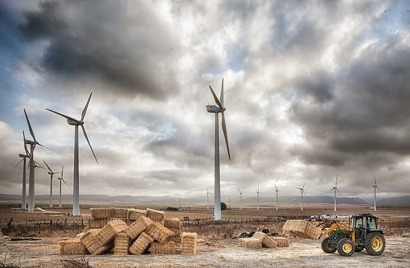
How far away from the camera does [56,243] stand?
3142cm

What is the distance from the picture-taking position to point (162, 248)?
2539 centimetres

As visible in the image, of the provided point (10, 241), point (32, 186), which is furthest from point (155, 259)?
point (32, 186)

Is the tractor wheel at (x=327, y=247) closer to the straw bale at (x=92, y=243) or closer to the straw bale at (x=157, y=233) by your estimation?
the straw bale at (x=157, y=233)

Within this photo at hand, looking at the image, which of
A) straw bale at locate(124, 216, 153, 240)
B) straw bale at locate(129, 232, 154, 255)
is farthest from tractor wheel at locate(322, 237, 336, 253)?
straw bale at locate(124, 216, 153, 240)

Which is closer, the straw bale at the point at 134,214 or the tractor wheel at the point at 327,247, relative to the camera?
the tractor wheel at the point at 327,247

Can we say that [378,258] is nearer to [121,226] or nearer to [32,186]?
[121,226]

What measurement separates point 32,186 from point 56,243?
71929mm

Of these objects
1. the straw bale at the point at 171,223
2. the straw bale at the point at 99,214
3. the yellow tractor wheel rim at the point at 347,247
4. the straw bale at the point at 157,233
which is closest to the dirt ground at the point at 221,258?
the yellow tractor wheel rim at the point at 347,247

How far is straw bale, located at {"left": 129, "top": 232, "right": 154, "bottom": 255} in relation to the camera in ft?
81.1

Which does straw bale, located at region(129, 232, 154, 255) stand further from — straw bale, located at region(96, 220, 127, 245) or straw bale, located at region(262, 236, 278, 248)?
straw bale, located at region(262, 236, 278, 248)

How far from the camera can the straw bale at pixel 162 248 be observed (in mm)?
25281

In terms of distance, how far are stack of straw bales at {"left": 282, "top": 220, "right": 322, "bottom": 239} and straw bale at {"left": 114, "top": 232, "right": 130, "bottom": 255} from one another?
17991 mm

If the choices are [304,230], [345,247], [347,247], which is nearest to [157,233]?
[345,247]

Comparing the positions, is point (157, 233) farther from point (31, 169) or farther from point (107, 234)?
point (31, 169)
